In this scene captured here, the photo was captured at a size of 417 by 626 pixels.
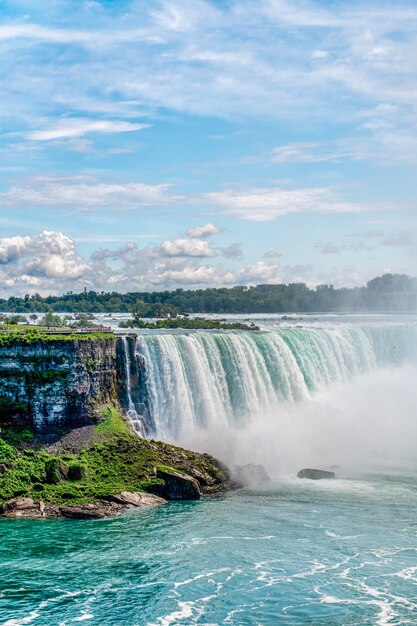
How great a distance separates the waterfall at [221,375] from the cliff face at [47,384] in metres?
3.72

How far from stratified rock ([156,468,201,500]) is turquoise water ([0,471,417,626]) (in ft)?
2.28

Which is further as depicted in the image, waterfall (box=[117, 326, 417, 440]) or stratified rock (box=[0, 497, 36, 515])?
waterfall (box=[117, 326, 417, 440])

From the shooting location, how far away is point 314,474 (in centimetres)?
3884

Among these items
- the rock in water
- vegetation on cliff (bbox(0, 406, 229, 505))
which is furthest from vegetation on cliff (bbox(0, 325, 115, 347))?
the rock in water

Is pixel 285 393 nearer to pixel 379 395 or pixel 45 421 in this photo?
pixel 379 395

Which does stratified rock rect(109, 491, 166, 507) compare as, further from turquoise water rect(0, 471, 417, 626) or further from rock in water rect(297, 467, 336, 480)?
rock in water rect(297, 467, 336, 480)

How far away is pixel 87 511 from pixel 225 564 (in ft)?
27.1

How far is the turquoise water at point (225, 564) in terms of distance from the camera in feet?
74.6

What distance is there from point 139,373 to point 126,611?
2160cm

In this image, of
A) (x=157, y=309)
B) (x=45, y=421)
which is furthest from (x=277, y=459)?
(x=157, y=309)

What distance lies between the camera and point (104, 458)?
3706cm

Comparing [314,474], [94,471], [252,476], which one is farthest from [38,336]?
[314,474]

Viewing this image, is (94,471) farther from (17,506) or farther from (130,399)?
(130,399)

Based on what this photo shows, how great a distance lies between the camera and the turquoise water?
74.6 feet
